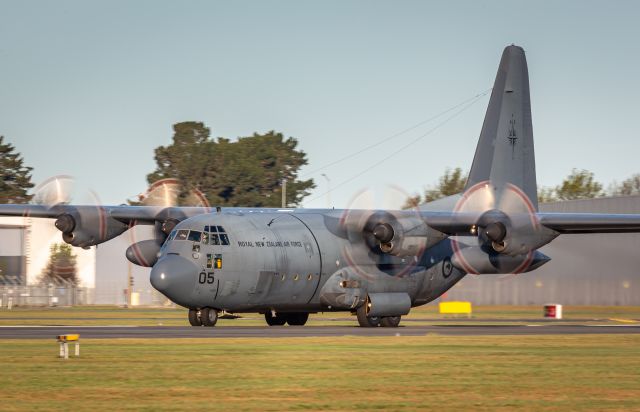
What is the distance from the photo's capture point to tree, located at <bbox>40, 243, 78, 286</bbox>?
7594 cm

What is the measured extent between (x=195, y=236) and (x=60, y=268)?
4443 centimetres

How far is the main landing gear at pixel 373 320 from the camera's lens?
3806 cm

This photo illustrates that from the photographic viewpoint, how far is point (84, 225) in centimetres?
3931

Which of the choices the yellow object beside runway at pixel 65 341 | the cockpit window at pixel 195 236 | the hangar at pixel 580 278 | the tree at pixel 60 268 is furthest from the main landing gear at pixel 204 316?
the tree at pixel 60 268

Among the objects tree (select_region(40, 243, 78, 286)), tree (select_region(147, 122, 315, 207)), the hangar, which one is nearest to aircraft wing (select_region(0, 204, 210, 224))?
the hangar

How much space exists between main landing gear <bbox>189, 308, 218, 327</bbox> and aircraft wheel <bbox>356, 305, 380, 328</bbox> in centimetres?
567

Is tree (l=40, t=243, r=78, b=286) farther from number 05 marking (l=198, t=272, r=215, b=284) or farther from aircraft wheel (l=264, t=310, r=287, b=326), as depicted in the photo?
number 05 marking (l=198, t=272, r=215, b=284)

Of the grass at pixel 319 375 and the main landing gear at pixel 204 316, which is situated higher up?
the main landing gear at pixel 204 316

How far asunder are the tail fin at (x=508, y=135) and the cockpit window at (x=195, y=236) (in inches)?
536

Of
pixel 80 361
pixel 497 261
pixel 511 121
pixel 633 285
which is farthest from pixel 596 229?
pixel 80 361

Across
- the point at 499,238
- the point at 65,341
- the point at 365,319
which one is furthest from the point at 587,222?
the point at 65,341

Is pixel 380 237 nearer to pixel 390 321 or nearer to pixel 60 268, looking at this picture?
pixel 390 321

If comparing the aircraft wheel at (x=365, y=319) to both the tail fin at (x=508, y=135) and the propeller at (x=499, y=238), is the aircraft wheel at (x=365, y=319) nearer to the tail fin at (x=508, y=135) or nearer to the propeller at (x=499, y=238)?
the propeller at (x=499, y=238)

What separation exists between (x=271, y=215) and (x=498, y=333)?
29.5 ft
